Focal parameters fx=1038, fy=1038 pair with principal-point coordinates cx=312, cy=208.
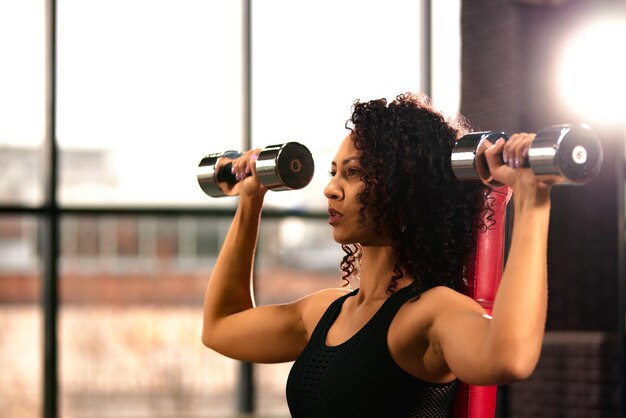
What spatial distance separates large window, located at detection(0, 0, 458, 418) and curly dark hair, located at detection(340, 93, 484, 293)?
7.99 feet

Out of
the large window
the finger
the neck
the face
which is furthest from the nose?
the large window

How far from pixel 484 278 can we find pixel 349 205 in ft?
0.78

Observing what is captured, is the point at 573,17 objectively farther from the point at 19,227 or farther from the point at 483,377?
the point at 483,377

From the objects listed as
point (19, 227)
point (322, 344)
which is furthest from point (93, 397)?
point (322, 344)

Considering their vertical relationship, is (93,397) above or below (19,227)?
below

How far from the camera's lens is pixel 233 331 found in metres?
1.92

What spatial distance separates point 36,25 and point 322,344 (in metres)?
2.59

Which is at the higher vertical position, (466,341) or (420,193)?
(420,193)

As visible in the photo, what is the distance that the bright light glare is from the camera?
13.0 feet

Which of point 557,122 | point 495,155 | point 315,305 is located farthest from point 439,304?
point 557,122

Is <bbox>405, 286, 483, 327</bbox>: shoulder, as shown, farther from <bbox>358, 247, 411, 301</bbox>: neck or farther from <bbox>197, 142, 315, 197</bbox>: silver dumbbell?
<bbox>197, 142, 315, 197</bbox>: silver dumbbell

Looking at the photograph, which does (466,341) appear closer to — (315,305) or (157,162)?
(315,305)

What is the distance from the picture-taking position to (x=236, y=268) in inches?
76.2

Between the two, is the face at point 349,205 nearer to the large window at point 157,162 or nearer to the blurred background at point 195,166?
the blurred background at point 195,166
